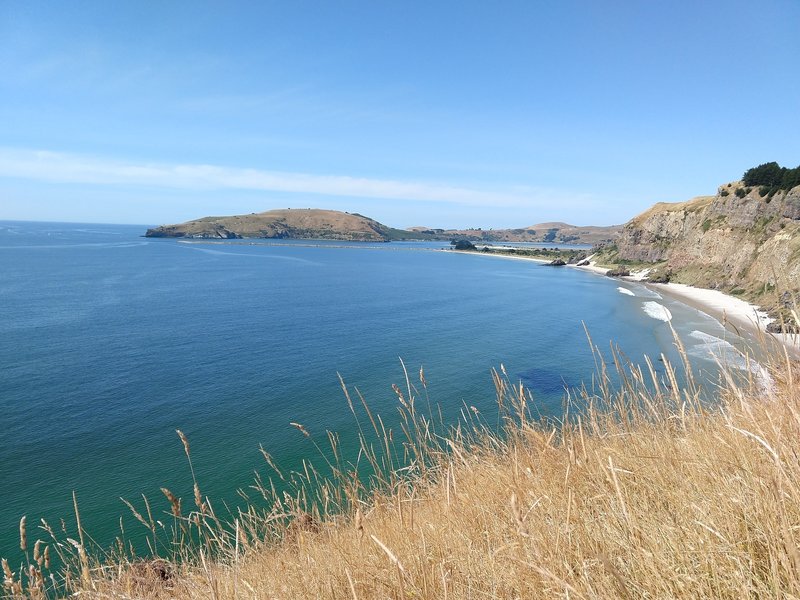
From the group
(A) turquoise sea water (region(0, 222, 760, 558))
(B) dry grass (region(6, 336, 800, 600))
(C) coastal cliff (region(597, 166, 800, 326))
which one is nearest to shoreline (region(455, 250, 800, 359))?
(C) coastal cliff (region(597, 166, 800, 326))

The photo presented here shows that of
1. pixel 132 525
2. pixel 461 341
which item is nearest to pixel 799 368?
pixel 132 525

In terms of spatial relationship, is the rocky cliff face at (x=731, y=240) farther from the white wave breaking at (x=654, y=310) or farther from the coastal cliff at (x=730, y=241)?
the white wave breaking at (x=654, y=310)

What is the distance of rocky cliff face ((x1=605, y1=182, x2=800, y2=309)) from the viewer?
56.5 metres

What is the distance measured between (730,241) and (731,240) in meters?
0.28

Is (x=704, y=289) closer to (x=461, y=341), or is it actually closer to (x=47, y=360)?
(x=461, y=341)

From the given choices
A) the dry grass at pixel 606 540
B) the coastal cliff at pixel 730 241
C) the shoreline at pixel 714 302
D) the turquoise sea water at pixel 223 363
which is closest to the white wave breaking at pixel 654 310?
the turquoise sea water at pixel 223 363

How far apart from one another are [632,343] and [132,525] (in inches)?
1687

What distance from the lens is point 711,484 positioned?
2.53 metres

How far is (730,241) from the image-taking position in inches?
2844

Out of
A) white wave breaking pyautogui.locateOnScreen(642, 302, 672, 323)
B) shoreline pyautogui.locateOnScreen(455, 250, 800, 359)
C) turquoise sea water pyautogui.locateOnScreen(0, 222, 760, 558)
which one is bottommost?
turquoise sea water pyautogui.locateOnScreen(0, 222, 760, 558)

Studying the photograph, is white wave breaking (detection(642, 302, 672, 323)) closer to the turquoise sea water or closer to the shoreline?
the turquoise sea water

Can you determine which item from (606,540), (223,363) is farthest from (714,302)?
(606,540)

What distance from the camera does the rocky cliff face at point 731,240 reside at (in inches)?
2226

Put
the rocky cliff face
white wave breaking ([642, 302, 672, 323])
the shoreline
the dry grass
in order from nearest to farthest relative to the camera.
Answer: the dry grass → the shoreline → white wave breaking ([642, 302, 672, 323]) → the rocky cliff face
